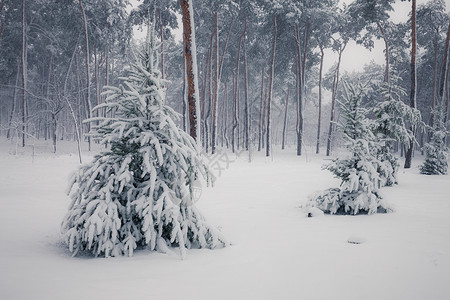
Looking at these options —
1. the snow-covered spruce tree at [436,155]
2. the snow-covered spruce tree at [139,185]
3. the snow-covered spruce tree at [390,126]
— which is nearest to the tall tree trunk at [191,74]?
the snow-covered spruce tree at [139,185]

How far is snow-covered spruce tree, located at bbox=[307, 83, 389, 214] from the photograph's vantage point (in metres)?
6.21

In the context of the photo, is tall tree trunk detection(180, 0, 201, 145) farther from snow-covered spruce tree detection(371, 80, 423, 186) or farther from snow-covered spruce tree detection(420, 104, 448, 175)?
snow-covered spruce tree detection(420, 104, 448, 175)

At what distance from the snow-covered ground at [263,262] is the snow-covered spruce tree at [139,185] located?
28cm

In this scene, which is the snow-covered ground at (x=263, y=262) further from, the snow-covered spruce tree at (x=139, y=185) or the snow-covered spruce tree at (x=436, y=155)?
the snow-covered spruce tree at (x=436, y=155)

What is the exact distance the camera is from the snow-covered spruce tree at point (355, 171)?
6.21 m

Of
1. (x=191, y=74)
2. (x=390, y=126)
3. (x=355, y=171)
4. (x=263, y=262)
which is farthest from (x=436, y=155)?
(x=263, y=262)

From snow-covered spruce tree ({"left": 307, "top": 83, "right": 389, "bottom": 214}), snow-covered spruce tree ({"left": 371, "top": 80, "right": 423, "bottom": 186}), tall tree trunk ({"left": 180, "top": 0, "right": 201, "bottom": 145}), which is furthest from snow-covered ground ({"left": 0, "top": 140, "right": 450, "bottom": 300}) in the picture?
snow-covered spruce tree ({"left": 371, "top": 80, "right": 423, "bottom": 186})

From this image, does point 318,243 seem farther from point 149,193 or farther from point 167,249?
point 149,193

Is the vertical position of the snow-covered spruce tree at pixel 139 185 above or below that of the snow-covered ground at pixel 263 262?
above

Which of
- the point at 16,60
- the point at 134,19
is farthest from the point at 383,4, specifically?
the point at 16,60

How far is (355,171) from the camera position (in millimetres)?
6305

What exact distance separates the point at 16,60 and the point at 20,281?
31538mm

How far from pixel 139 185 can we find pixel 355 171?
471cm

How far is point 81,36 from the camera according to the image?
80.4 feet
